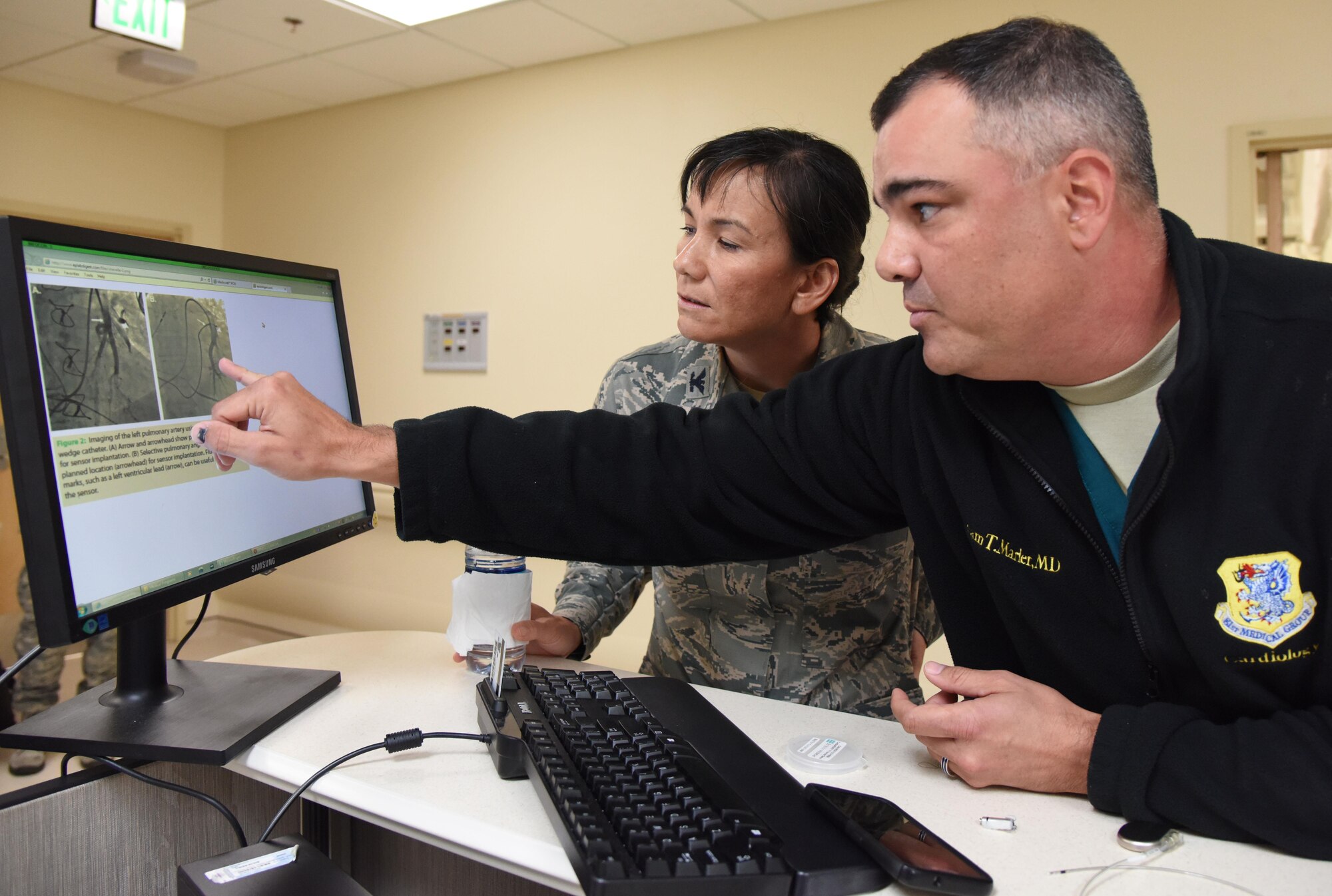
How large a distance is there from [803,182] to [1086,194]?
648 mm

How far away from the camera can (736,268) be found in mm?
1510

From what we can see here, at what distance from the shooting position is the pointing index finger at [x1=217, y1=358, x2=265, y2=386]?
39.2 inches

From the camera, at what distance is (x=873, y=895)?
705 millimetres

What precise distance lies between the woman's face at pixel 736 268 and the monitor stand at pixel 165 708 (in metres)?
0.75

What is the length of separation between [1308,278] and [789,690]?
87 cm

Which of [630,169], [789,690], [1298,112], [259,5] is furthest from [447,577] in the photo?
[1298,112]

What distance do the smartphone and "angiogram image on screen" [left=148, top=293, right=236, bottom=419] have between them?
0.73m

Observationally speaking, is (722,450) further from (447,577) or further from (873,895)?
(447,577)

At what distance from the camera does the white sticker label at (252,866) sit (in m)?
0.75

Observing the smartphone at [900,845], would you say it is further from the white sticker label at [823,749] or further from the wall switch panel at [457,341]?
the wall switch panel at [457,341]

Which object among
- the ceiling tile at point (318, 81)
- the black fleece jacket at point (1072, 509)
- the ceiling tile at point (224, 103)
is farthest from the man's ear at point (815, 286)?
the ceiling tile at point (224, 103)

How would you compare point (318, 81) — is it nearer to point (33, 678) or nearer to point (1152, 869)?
point (33, 678)

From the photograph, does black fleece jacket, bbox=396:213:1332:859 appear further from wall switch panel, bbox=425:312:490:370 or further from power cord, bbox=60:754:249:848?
wall switch panel, bbox=425:312:490:370

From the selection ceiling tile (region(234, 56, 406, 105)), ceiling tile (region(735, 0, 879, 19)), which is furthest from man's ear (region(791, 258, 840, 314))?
ceiling tile (region(234, 56, 406, 105))
